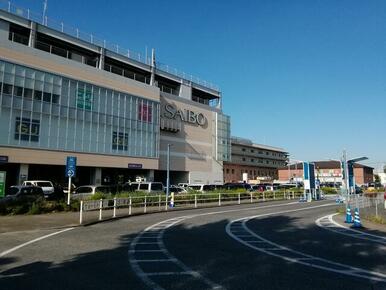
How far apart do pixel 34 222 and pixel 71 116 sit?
3566 centimetres

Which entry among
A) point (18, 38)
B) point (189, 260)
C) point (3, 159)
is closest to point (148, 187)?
point (3, 159)

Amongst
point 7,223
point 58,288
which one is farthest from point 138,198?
point 58,288

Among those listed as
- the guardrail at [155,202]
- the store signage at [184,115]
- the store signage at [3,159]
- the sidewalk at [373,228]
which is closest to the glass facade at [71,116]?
A: the store signage at [3,159]

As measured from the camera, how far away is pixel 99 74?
5788cm

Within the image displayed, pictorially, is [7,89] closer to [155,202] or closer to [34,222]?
[155,202]

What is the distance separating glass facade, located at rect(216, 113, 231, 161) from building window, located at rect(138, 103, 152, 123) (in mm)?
21607

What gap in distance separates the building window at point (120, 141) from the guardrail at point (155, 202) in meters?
23.8

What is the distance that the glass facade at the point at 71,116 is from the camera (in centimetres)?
4675

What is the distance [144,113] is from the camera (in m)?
64.9

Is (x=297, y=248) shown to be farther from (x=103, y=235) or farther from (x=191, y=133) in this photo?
(x=191, y=133)

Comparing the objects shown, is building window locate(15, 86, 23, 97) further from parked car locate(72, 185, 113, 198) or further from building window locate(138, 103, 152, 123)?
building window locate(138, 103, 152, 123)

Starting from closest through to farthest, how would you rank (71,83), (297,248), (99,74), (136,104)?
(297,248), (71,83), (99,74), (136,104)

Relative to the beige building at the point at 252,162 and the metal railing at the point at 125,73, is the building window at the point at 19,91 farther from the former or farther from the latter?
the beige building at the point at 252,162

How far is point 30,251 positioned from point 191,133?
219ft
